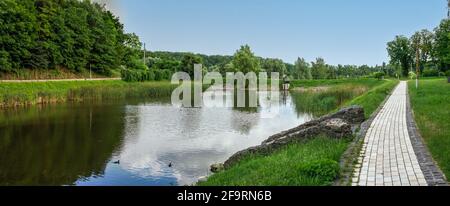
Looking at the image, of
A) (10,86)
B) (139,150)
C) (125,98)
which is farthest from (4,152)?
(125,98)

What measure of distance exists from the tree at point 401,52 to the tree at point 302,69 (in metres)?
17.0

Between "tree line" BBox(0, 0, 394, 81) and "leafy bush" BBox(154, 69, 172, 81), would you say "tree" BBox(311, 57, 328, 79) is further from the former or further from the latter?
"leafy bush" BBox(154, 69, 172, 81)

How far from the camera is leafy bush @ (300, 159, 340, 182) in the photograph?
691cm

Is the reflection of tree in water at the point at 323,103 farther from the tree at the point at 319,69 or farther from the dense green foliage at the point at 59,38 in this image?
the tree at the point at 319,69

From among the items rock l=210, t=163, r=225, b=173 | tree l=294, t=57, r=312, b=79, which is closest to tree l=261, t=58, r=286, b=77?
tree l=294, t=57, r=312, b=79

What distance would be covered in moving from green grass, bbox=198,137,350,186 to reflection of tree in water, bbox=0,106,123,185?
5.54 m

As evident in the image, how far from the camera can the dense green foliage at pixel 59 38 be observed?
42062 mm

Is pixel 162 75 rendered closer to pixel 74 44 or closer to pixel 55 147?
pixel 74 44

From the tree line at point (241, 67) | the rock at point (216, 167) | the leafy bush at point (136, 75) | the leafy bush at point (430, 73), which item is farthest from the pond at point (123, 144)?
the leafy bush at point (430, 73)

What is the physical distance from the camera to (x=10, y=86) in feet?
122

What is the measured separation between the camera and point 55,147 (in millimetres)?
15992

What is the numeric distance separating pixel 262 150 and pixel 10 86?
32991mm
